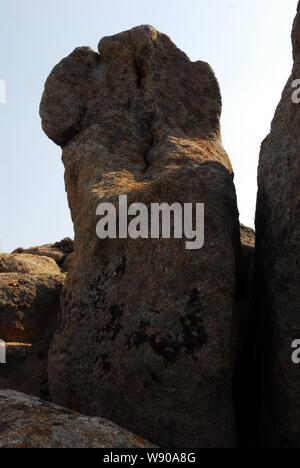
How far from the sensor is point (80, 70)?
1577 centimetres

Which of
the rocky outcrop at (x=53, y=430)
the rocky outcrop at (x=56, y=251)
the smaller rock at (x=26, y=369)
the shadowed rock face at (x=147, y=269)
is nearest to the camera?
the rocky outcrop at (x=53, y=430)

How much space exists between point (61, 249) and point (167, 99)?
1554 cm

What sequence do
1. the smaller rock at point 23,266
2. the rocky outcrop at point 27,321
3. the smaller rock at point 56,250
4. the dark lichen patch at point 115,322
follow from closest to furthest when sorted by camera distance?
the dark lichen patch at point 115,322
the rocky outcrop at point 27,321
the smaller rock at point 23,266
the smaller rock at point 56,250

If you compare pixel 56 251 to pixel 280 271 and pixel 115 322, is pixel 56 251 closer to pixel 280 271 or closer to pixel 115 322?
pixel 115 322

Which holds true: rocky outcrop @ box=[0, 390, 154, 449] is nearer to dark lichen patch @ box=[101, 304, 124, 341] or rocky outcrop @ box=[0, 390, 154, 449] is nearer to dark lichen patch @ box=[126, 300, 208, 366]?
dark lichen patch @ box=[126, 300, 208, 366]

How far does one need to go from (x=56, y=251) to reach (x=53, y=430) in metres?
20.9

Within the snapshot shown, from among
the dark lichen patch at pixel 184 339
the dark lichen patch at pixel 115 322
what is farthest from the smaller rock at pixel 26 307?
the dark lichen patch at pixel 184 339

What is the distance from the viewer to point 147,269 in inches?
419

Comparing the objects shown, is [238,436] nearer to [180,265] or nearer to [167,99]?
[180,265]

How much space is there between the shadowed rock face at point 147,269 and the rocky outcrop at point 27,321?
292 centimetres

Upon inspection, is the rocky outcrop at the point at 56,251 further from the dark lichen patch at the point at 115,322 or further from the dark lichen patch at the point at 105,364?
the dark lichen patch at the point at 105,364

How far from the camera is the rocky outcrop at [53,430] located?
7.21 m

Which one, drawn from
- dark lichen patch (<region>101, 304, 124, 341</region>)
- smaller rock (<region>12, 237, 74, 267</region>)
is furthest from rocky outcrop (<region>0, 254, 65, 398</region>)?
smaller rock (<region>12, 237, 74, 267</region>)
